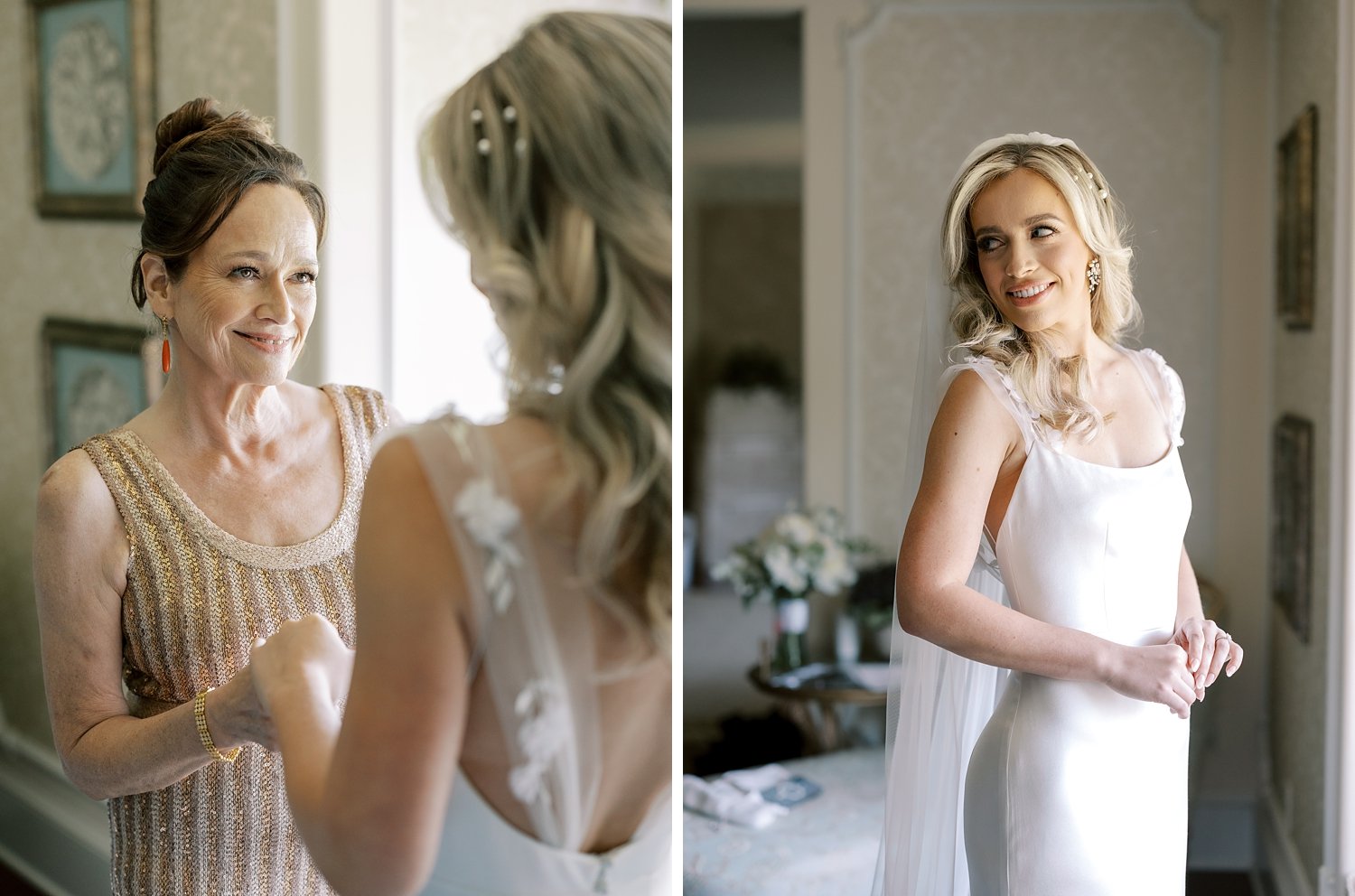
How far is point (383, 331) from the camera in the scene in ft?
3.90

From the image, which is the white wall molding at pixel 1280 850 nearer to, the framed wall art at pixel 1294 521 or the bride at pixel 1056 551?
the framed wall art at pixel 1294 521

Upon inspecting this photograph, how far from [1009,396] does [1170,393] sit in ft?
1.04

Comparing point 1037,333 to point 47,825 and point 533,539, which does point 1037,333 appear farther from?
point 47,825

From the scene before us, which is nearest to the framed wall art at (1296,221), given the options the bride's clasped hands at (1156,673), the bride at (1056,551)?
the bride at (1056,551)

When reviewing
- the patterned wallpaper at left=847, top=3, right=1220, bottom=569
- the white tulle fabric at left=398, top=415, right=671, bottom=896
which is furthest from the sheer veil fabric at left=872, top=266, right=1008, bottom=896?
the patterned wallpaper at left=847, top=3, right=1220, bottom=569

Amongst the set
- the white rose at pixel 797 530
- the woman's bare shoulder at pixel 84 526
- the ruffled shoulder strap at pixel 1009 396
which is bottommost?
the white rose at pixel 797 530

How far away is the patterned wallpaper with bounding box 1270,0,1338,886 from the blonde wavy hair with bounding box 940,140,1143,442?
1.23 m

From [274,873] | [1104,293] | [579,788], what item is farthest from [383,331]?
[1104,293]

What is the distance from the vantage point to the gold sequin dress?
1.22m

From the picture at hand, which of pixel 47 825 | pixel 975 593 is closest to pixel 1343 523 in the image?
pixel 975 593

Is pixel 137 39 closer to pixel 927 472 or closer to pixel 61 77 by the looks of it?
pixel 61 77

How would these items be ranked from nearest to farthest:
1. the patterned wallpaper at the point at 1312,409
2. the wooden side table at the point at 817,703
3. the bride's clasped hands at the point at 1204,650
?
1. the bride's clasped hands at the point at 1204,650
2. the patterned wallpaper at the point at 1312,409
3. the wooden side table at the point at 817,703

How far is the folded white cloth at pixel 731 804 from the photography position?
2787 mm

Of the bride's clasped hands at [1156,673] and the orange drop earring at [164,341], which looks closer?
the orange drop earring at [164,341]
